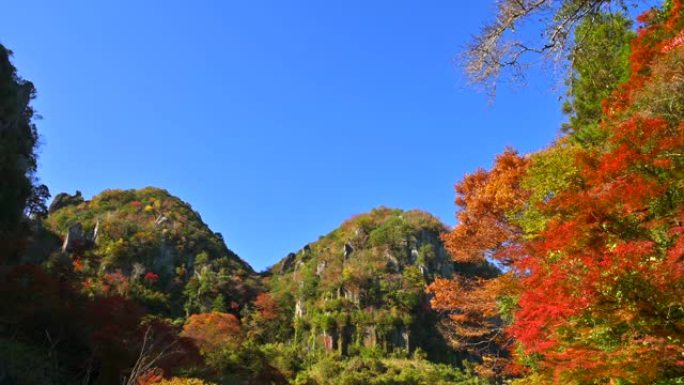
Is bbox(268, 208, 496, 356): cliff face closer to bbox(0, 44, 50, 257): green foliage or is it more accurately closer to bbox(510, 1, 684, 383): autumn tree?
bbox(0, 44, 50, 257): green foliage

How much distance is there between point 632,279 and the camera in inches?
258

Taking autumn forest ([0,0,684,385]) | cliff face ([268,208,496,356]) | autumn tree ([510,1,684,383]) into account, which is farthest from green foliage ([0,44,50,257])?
cliff face ([268,208,496,356])

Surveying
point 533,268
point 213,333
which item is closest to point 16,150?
point 213,333

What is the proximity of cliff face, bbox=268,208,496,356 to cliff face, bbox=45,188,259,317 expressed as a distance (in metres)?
8.28

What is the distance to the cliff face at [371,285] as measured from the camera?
48.1m

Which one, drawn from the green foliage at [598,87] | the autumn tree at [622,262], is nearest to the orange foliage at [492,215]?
the green foliage at [598,87]

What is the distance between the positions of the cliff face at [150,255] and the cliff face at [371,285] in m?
8.28

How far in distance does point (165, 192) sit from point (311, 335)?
44.4 metres

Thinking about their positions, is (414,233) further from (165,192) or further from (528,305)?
(528,305)

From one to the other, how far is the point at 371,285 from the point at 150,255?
26425 millimetres

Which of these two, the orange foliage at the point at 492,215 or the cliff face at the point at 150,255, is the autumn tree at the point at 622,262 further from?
the cliff face at the point at 150,255

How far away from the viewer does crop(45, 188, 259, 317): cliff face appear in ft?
148

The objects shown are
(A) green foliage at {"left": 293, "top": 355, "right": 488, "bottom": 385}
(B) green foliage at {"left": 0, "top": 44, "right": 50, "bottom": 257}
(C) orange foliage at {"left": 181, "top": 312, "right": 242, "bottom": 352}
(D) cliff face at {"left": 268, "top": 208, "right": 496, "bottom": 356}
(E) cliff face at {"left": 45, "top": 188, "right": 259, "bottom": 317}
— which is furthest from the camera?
(D) cliff face at {"left": 268, "top": 208, "right": 496, "bottom": 356}

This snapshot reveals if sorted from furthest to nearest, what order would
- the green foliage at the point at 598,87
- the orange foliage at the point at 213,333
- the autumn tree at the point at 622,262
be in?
the orange foliage at the point at 213,333, the green foliage at the point at 598,87, the autumn tree at the point at 622,262
